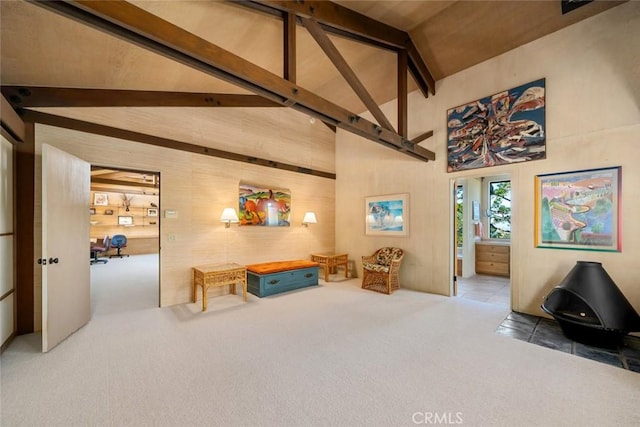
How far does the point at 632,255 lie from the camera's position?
3.08 metres

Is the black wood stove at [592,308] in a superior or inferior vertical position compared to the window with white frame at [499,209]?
inferior

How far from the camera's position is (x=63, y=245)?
2945 millimetres

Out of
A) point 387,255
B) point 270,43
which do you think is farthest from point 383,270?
point 270,43

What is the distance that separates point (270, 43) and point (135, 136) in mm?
2506

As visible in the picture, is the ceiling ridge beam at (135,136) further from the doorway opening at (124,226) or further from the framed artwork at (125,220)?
the framed artwork at (125,220)

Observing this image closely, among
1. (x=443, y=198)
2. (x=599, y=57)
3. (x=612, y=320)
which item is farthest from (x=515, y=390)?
(x=599, y=57)

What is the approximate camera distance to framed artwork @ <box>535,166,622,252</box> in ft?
10.5

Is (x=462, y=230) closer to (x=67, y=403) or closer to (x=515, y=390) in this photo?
(x=515, y=390)

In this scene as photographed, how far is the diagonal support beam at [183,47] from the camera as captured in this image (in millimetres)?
1636

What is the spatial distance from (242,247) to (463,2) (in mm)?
5288

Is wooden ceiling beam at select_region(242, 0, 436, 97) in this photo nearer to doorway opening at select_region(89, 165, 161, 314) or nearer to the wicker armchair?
the wicker armchair

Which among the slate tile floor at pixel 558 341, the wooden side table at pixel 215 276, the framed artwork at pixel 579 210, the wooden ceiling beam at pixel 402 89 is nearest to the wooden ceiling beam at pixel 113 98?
the wooden ceiling beam at pixel 402 89

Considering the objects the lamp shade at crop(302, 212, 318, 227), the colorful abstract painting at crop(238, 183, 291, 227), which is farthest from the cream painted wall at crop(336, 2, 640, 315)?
the colorful abstract painting at crop(238, 183, 291, 227)

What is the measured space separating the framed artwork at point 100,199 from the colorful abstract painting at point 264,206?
8.59 m
